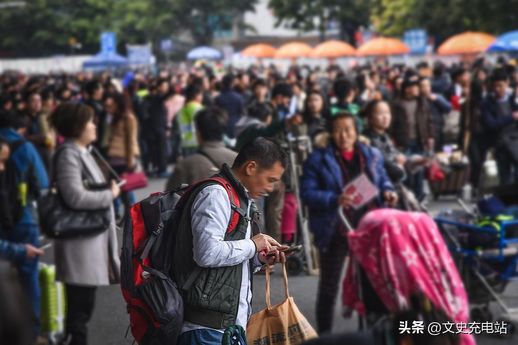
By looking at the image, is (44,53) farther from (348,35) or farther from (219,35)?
(348,35)

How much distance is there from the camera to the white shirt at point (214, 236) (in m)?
4.30

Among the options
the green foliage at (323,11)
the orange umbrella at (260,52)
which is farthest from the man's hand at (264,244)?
the green foliage at (323,11)

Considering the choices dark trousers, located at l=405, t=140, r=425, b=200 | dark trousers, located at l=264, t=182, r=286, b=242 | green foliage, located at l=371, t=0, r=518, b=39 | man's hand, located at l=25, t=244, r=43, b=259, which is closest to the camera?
man's hand, located at l=25, t=244, r=43, b=259

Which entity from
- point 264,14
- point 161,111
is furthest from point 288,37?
point 161,111

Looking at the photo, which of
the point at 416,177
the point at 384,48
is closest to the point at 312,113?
the point at 416,177

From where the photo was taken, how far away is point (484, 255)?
7488mm

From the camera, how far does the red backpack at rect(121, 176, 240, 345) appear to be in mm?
4340

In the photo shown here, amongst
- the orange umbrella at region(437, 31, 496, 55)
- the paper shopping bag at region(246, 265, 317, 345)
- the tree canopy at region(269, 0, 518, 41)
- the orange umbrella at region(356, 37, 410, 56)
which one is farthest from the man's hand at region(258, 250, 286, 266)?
the tree canopy at region(269, 0, 518, 41)

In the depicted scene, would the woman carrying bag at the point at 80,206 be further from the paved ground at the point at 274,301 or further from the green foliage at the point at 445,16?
the green foliage at the point at 445,16

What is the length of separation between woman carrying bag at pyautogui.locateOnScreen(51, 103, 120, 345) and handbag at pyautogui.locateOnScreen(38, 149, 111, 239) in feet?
0.13

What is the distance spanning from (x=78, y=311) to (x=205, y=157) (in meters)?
1.16

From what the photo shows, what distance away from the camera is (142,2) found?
7488 cm

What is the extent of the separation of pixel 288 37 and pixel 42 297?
86.6 metres

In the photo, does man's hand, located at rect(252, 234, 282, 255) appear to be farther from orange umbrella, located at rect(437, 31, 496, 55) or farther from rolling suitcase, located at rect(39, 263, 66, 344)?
orange umbrella, located at rect(437, 31, 496, 55)
